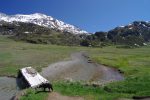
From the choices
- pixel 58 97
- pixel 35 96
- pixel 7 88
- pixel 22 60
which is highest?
pixel 35 96

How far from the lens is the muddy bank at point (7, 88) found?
154 feet

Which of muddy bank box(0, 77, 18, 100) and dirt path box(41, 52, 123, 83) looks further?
dirt path box(41, 52, 123, 83)

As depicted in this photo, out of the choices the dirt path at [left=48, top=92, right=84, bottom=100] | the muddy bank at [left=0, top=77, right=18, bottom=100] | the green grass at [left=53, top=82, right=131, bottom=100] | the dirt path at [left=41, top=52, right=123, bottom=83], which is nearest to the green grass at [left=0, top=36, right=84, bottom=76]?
the dirt path at [left=41, top=52, right=123, bottom=83]

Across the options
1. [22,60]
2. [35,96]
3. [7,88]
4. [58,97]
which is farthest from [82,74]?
[35,96]

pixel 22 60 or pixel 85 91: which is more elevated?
pixel 85 91

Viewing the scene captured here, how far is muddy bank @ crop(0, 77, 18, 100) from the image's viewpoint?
154 ft

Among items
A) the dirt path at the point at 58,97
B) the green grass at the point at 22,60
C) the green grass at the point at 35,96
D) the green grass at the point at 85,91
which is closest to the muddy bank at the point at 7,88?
the green grass at the point at 35,96

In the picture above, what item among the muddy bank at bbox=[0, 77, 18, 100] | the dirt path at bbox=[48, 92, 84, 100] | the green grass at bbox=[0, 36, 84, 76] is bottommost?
the green grass at bbox=[0, 36, 84, 76]

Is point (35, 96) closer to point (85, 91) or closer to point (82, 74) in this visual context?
point (85, 91)

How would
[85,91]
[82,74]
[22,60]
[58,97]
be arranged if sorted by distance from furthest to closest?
[22,60] < [82,74] < [85,91] < [58,97]

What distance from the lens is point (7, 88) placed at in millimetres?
55531

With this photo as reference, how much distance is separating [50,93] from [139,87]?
10019mm

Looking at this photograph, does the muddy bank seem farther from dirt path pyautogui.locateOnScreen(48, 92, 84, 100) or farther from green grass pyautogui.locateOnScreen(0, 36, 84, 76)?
dirt path pyautogui.locateOnScreen(48, 92, 84, 100)

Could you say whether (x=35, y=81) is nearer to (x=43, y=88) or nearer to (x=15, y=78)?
(x=43, y=88)
